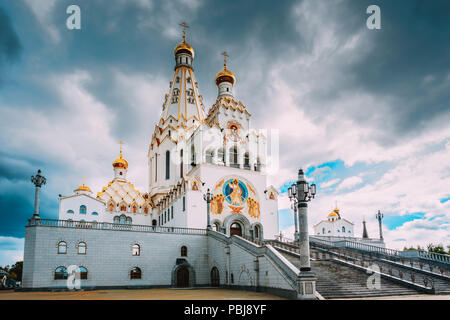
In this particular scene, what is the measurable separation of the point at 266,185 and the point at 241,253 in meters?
13.8

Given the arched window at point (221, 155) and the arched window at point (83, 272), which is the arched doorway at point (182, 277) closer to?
the arched window at point (83, 272)

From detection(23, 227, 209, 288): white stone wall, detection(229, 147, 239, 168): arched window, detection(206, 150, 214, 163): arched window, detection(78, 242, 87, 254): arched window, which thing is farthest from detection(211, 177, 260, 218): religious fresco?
Result: detection(78, 242, 87, 254): arched window

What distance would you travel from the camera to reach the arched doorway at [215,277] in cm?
2847

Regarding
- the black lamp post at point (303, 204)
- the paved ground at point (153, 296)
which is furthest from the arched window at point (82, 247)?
the black lamp post at point (303, 204)

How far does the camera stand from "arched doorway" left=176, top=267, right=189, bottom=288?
29297mm

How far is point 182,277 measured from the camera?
29.5 metres

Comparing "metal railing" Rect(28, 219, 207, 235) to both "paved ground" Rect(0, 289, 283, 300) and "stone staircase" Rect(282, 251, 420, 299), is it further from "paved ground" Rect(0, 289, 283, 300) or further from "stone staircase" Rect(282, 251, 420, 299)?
"stone staircase" Rect(282, 251, 420, 299)

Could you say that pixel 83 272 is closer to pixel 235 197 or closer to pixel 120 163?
pixel 235 197

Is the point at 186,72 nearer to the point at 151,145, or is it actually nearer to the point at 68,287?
the point at 151,145

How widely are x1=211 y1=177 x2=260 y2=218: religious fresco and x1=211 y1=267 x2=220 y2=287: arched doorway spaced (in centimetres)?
→ 591

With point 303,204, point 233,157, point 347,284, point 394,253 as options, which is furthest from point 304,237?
point 233,157

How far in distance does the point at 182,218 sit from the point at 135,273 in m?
7.08

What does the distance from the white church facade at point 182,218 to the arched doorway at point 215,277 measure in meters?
0.09
